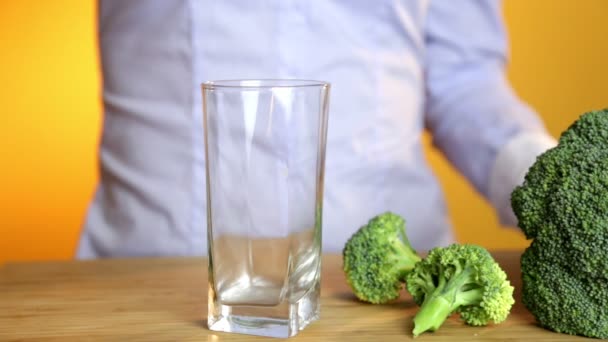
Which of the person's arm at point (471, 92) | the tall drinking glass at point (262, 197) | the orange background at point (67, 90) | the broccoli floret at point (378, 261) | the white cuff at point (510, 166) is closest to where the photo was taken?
the tall drinking glass at point (262, 197)

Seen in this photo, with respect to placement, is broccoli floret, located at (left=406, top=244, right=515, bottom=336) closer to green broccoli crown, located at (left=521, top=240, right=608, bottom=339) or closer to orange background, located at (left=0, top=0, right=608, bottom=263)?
green broccoli crown, located at (left=521, top=240, right=608, bottom=339)

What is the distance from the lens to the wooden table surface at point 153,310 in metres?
0.70

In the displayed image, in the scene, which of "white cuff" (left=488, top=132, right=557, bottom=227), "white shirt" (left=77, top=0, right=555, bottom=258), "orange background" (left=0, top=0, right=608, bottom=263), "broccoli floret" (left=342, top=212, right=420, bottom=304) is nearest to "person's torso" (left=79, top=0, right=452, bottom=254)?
"white shirt" (left=77, top=0, right=555, bottom=258)

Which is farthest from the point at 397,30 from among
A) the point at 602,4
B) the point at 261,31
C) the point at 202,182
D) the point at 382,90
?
the point at 602,4

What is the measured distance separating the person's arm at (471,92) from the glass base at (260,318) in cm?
57

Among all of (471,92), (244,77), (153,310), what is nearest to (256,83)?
(153,310)

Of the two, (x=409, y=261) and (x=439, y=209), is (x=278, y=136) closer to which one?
(x=409, y=261)

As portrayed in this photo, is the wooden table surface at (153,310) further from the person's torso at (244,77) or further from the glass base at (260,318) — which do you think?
the person's torso at (244,77)

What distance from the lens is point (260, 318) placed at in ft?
2.24

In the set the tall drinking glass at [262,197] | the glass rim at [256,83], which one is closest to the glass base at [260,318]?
the tall drinking glass at [262,197]

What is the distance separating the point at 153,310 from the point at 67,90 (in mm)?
2021

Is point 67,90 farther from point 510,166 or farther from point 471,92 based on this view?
point 510,166

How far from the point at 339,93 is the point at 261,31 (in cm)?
14

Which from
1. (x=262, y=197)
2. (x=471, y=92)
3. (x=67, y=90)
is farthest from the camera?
(x=67, y=90)
